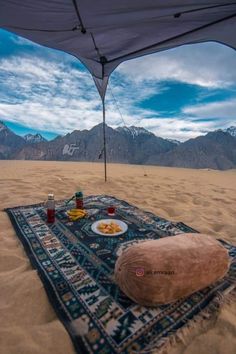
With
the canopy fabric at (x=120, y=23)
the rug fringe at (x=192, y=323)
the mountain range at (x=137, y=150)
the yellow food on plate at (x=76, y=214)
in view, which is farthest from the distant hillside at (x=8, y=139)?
the rug fringe at (x=192, y=323)

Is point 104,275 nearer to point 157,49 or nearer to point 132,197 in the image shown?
point 132,197

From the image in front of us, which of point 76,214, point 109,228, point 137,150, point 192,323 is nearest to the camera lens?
point 192,323

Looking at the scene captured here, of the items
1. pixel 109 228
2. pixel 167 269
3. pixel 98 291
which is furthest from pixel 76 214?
pixel 167 269

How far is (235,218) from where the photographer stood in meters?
3.11

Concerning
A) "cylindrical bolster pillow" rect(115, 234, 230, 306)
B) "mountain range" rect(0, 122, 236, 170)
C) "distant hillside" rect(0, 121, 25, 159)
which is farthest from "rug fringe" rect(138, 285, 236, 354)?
"distant hillside" rect(0, 121, 25, 159)

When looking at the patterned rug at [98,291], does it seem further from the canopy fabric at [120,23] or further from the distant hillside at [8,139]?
the distant hillside at [8,139]

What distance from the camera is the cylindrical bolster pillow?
1274 mm

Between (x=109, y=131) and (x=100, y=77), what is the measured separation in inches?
2790

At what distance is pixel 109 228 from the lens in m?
2.24

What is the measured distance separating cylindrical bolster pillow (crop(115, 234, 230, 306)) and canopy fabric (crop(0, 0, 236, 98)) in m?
2.66

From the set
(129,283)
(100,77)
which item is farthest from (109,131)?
(129,283)

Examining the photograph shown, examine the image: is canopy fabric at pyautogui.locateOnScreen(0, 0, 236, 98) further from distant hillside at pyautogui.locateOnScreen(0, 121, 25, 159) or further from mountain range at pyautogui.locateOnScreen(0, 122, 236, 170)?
distant hillside at pyautogui.locateOnScreen(0, 121, 25, 159)

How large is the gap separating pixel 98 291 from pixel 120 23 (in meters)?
3.43

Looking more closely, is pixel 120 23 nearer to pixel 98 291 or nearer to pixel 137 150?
pixel 98 291
